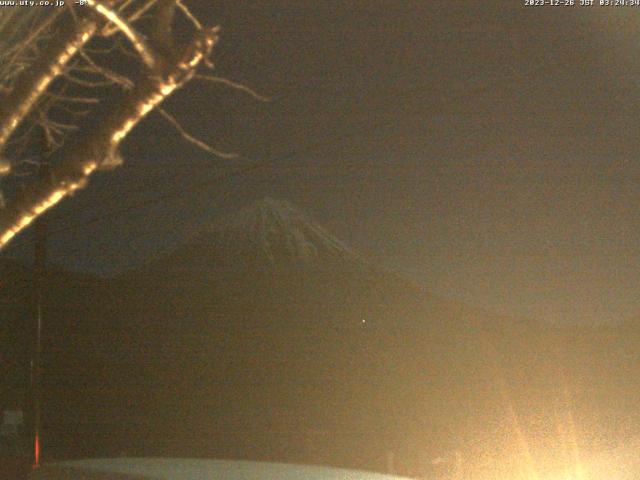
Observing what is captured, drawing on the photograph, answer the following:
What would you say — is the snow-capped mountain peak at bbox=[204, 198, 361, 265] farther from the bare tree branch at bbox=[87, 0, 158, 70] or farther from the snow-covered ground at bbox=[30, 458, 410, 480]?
the bare tree branch at bbox=[87, 0, 158, 70]

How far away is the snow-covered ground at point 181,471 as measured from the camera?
4770 millimetres

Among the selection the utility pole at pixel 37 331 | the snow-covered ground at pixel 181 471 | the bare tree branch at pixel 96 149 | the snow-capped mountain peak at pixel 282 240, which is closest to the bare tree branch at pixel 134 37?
the bare tree branch at pixel 96 149

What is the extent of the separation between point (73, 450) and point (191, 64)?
24.8 meters

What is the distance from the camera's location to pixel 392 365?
42.3m

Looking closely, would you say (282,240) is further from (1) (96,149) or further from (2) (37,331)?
(1) (96,149)

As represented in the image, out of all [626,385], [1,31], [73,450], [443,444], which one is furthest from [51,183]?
[626,385]

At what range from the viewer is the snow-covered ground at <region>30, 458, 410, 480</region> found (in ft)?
15.6

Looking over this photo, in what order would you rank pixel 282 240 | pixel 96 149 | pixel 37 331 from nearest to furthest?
1. pixel 96 149
2. pixel 37 331
3. pixel 282 240

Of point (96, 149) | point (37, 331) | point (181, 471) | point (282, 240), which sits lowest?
point (181, 471)

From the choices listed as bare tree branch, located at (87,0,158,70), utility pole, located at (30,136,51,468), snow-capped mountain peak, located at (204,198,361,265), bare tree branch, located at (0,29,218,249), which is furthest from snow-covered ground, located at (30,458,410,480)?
snow-capped mountain peak, located at (204,198,361,265)

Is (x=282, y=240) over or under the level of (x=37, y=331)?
over

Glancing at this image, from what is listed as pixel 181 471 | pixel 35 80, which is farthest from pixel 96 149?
pixel 181 471

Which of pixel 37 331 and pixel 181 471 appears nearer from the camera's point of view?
pixel 181 471

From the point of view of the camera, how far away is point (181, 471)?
16.1 ft
